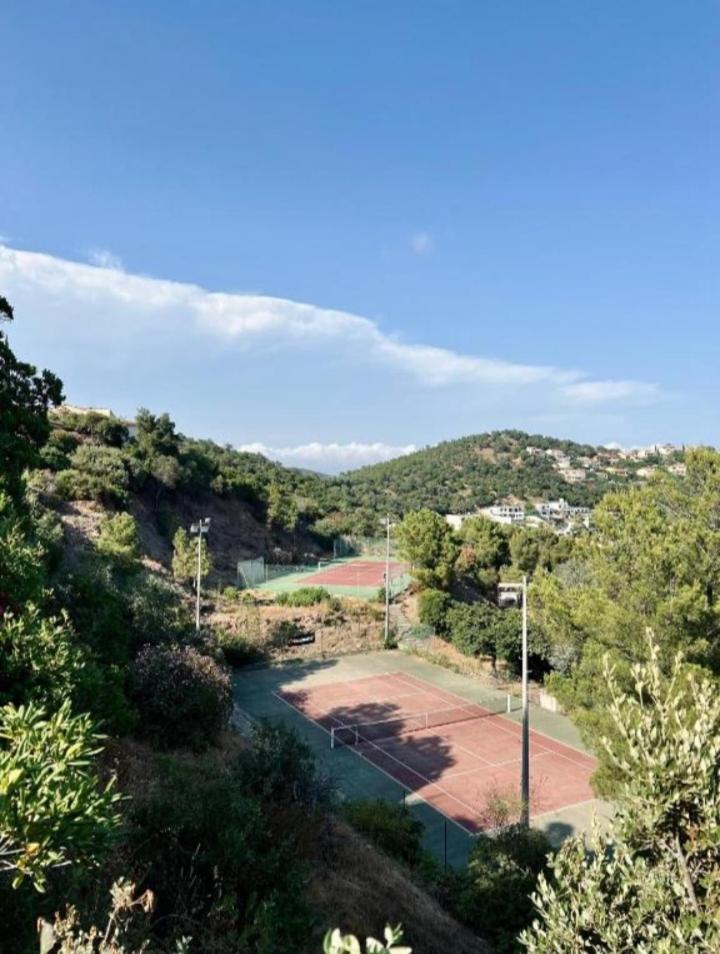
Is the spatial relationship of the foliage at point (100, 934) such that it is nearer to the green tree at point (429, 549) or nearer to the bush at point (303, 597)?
the bush at point (303, 597)

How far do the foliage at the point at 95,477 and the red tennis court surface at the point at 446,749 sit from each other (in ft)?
77.5

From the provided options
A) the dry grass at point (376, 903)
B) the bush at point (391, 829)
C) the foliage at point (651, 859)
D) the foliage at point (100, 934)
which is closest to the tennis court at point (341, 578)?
the bush at point (391, 829)

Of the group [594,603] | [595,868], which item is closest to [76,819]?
[595,868]

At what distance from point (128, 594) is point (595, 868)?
835 inches

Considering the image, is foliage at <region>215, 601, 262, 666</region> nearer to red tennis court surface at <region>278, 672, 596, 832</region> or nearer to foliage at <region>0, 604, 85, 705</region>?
red tennis court surface at <region>278, 672, 596, 832</region>

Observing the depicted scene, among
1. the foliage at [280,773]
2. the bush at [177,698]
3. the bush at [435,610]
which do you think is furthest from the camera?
the bush at [435,610]

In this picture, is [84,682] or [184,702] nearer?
[84,682]

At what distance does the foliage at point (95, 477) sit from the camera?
41.0 meters

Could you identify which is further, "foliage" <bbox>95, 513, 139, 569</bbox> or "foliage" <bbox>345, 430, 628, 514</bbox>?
"foliage" <bbox>345, 430, 628, 514</bbox>

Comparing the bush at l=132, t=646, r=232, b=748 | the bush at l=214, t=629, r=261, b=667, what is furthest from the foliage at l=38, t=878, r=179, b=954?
the bush at l=214, t=629, r=261, b=667

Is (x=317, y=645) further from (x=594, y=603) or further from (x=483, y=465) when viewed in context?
(x=483, y=465)

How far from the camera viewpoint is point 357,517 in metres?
77.0

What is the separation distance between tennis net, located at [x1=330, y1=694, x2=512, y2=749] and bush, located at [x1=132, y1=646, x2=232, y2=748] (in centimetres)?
624

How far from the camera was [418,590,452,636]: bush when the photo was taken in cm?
3519
